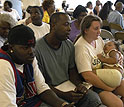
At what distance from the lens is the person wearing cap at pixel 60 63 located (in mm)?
1622

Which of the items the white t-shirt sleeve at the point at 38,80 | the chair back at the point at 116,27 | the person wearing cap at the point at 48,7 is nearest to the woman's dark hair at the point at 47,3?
the person wearing cap at the point at 48,7

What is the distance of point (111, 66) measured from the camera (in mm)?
2012

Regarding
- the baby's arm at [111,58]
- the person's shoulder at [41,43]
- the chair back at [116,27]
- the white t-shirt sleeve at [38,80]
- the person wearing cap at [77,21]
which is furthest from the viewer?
the chair back at [116,27]

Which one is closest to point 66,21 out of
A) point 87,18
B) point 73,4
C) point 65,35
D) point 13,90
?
point 65,35

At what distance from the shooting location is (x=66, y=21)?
172cm

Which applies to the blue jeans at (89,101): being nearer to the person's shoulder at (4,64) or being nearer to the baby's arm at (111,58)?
the baby's arm at (111,58)

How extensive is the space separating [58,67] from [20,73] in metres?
0.55

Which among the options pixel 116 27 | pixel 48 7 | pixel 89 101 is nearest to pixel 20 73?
pixel 89 101

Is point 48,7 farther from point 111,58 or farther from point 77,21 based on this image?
point 111,58

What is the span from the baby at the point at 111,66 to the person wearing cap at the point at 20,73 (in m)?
0.62

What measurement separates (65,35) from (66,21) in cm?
13

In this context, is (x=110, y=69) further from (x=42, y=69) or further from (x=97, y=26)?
(x=42, y=69)

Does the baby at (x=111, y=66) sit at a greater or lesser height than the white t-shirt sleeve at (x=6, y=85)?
lesser

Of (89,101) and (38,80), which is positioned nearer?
(38,80)
